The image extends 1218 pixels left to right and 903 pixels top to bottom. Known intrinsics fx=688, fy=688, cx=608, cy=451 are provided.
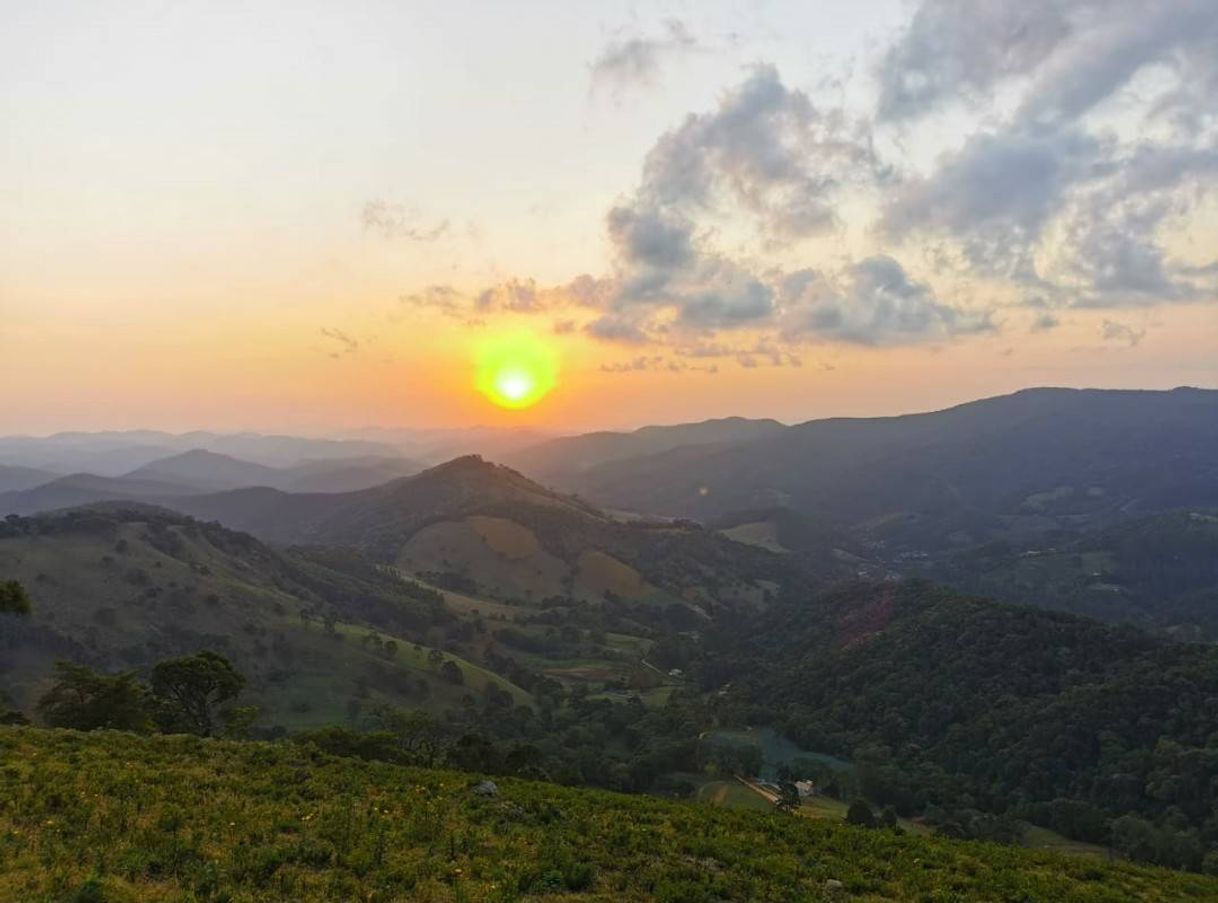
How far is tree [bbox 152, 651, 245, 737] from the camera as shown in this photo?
72062 millimetres

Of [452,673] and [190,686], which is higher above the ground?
[190,686]

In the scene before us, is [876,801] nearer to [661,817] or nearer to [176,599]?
[661,817]

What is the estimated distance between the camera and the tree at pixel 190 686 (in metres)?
72.1

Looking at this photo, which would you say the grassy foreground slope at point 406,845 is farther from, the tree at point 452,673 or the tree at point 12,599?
the tree at point 452,673

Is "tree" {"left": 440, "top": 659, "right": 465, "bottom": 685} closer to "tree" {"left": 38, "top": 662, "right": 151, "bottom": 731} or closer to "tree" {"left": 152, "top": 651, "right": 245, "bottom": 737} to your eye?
"tree" {"left": 152, "top": 651, "right": 245, "bottom": 737}

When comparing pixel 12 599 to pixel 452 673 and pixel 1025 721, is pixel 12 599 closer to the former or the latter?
pixel 452 673

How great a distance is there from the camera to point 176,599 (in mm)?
184000

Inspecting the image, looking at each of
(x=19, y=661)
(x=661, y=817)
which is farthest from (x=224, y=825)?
(x=19, y=661)

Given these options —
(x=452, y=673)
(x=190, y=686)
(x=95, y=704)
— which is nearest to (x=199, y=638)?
(x=452, y=673)

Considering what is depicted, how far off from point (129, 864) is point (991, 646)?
613ft

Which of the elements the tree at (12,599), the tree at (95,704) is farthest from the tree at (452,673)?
the tree at (12,599)

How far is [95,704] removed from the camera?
203 ft

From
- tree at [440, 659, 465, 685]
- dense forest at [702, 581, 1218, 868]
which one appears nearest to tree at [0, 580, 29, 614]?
dense forest at [702, 581, 1218, 868]

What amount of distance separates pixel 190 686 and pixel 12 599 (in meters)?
20.2
